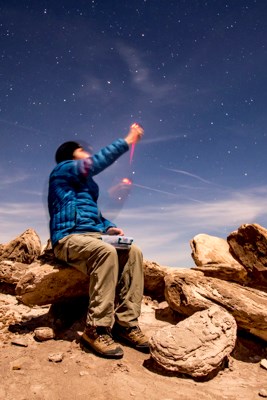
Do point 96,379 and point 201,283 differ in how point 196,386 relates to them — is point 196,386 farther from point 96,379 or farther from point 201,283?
point 201,283

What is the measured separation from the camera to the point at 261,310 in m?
5.49

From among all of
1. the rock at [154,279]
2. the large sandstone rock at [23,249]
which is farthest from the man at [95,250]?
the large sandstone rock at [23,249]

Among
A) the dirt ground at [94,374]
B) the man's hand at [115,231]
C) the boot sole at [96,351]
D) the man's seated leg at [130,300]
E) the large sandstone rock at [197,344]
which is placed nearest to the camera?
the dirt ground at [94,374]

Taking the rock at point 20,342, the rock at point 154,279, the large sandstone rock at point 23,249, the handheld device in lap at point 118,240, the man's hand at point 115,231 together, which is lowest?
the rock at point 20,342

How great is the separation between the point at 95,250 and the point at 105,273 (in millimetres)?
387

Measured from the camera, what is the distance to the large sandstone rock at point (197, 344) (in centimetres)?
436

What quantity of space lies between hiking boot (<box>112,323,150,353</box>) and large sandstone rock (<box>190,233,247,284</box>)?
104 inches

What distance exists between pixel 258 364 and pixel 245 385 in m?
0.90

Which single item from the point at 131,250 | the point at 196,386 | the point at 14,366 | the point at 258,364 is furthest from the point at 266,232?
the point at 14,366

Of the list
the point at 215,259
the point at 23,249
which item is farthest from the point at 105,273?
the point at 23,249

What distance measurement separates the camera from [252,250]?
731 centimetres

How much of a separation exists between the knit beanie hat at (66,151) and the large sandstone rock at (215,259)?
380cm

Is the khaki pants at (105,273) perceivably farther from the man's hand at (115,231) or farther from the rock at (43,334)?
the rock at (43,334)

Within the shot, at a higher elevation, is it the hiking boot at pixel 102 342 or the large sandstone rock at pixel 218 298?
the large sandstone rock at pixel 218 298
